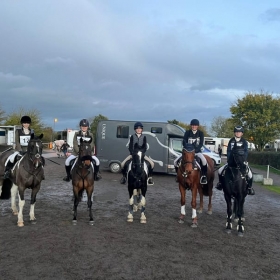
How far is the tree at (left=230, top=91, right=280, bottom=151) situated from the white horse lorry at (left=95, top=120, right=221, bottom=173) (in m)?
16.7

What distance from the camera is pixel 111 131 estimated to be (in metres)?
21.3

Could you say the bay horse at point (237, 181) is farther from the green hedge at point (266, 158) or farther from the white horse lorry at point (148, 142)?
the green hedge at point (266, 158)

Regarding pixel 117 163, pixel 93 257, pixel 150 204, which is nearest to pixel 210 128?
pixel 117 163

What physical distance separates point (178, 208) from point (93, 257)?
5.51 metres

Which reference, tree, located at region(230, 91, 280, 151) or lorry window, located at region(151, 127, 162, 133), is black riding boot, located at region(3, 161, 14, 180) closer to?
lorry window, located at region(151, 127, 162, 133)

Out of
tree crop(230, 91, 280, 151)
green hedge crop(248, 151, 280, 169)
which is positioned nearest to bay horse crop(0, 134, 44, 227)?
green hedge crop(248, 151, 280, 169)

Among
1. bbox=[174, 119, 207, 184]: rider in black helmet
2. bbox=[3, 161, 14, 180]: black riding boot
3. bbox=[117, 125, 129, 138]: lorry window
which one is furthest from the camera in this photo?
bbox=[117, 125, 129, 138]: lorry window

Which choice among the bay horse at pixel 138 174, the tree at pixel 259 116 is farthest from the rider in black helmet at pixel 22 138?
the tree at pixel 259 116

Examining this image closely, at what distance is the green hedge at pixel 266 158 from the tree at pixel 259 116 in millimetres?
2219

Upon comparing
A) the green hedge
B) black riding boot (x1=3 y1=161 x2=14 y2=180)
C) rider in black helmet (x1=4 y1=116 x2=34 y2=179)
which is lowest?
the green hedge

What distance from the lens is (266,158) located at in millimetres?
30922

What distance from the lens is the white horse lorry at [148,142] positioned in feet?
67.4

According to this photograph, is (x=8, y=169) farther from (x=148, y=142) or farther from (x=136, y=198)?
(x=148, y=142)

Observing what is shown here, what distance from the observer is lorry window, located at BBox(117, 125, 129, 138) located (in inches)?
834
